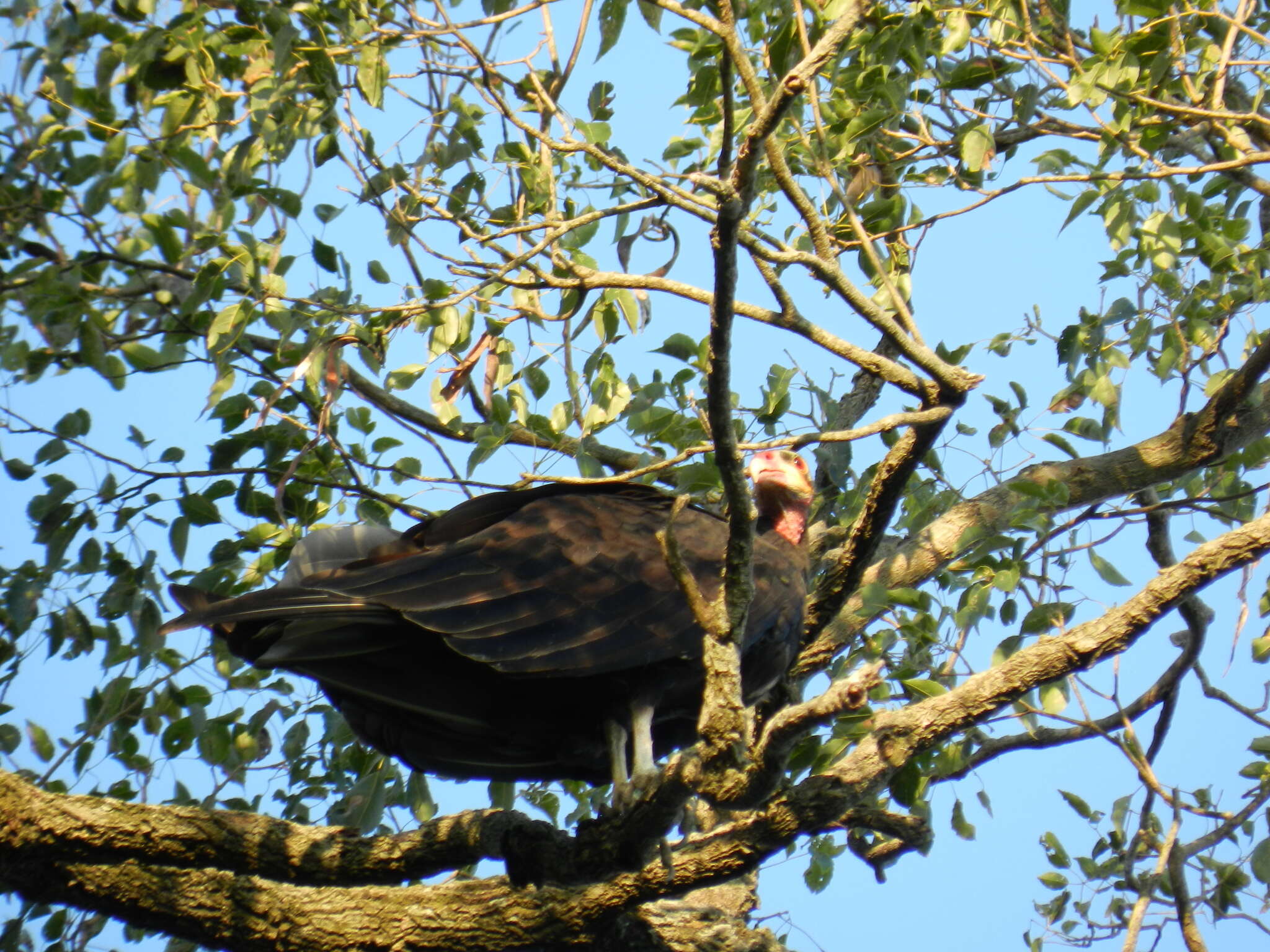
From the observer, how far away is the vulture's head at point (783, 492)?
420 centimetres

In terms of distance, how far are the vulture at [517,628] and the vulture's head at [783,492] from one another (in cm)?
52

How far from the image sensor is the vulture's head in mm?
4195

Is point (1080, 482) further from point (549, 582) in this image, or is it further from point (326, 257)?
point (326, 257)

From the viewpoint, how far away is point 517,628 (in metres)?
3.03

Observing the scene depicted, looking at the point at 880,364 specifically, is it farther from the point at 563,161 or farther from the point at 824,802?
the point at 563,161

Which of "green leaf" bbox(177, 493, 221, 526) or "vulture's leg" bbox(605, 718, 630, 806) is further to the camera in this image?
"green leaf" bbox(177, 493, 221, 526)

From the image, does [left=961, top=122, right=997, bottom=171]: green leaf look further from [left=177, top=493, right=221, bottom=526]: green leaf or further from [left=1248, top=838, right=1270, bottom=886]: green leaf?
[left=177, top=493, right=221, bottom=526]: green leaf

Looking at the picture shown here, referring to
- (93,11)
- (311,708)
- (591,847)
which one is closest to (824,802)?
(591,847)

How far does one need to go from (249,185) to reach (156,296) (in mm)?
815

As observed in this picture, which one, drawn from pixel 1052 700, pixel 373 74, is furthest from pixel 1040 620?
pixel 373 74

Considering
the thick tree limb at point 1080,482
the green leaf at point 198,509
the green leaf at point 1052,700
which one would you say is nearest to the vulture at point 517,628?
the thick tree limb at point 1080,482

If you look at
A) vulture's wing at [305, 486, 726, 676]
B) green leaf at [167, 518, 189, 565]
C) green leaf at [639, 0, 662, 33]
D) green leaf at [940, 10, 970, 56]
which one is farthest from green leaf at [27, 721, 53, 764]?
green leaf at [940, 10, 970, 56]

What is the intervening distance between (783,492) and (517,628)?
4.81 feet

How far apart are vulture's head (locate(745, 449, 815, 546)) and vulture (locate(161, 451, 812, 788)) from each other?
52 cm
